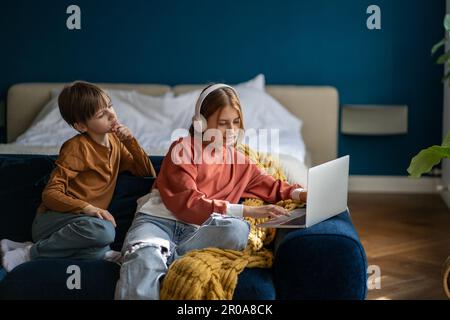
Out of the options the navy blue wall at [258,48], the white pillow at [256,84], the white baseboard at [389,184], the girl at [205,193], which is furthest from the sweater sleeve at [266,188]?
the white baseboard at [389,184]

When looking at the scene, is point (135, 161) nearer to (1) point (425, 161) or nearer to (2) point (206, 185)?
(2) point (206, 185)

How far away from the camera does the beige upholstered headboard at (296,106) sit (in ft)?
16.7

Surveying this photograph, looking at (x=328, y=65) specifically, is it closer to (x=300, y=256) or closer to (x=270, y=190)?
(x=270, y=190)

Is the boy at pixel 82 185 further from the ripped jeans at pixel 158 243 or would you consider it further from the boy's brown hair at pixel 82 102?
the ripped jeans at pixel 158 243

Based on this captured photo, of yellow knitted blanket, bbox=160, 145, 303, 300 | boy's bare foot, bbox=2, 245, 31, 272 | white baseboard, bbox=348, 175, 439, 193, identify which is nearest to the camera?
yellow knitted blanket, bbox=160, 145, 303, 300

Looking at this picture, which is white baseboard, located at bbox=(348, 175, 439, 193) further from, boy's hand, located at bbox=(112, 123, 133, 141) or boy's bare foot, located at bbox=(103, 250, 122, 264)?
boy's bare foot, located at bbox=(103, 250, 122, 264)

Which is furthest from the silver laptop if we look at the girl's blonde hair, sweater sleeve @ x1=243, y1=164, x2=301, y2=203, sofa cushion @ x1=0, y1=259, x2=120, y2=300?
sofa cushion @ x1=0, y1=259, x2=120, y2=300

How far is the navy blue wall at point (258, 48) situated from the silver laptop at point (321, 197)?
2896 millimetres

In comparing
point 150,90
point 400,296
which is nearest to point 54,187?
point 400,296

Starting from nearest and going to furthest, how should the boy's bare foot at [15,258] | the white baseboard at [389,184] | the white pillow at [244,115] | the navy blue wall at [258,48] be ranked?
1. the boy's bare foot at [15,258]
2. the white pillow at [244,115]
3. the navy blue wall at [258,48]
4. the white baseboard at [389,184]

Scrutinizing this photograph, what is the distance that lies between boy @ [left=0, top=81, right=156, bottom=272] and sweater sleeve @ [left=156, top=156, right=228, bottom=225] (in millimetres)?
186

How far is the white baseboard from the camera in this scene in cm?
531

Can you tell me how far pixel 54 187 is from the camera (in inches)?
97.3

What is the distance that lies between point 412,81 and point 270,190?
9.55ft
